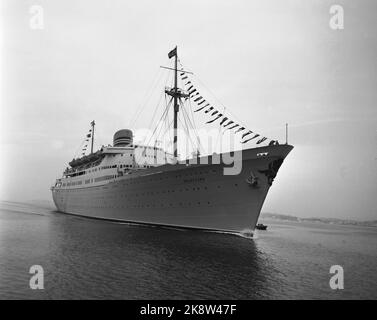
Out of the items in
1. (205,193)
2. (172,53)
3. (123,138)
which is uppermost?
(172,53)

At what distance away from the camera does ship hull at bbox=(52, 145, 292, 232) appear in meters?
22.4

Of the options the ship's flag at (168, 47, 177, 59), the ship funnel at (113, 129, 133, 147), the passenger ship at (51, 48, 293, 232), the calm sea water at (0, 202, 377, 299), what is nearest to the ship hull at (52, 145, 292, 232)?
the passenger ship at (51, 48, 293, 232)

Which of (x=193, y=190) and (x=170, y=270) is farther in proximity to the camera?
(x=193, y=190)

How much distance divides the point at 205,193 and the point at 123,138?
23.4 metres

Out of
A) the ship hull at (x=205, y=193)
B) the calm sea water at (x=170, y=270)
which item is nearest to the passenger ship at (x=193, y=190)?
the ship hull at (x=205, y=193)

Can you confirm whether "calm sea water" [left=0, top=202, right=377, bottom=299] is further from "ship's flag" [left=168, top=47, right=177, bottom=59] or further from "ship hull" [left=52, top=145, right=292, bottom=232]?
"ship's flag" [left=168, top=47, right=177, bottom=59]

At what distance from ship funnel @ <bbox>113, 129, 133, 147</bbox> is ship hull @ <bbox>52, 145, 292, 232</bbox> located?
1233 cm

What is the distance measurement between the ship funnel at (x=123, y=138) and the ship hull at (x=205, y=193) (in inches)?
485

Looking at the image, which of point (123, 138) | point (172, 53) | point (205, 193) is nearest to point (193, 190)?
point (205, 193)

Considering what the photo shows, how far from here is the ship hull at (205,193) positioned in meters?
22.4

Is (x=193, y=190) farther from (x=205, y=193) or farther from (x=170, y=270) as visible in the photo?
(x=170, y=270)

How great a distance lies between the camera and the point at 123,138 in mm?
43281
